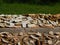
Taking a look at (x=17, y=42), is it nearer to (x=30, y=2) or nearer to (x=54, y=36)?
(x=54, y=36)

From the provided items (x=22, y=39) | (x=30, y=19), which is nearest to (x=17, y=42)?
(x=22, y=39)

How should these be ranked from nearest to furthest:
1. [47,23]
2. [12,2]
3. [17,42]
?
[17,42] → [47,23] → [12,2]

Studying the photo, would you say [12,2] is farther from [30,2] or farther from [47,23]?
[47,23]

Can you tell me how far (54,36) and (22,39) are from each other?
1.39 ft

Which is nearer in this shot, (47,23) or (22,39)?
(22,39)

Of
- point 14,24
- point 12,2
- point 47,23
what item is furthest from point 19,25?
point 12,2

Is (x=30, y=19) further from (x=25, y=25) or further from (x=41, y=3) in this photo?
(x=41, y=3)

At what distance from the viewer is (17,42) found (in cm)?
367

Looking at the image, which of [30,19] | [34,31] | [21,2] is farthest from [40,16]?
[21,2]

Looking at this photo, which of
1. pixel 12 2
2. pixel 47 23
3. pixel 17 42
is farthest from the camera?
pixel 12 2

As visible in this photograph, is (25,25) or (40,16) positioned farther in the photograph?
(40,16)

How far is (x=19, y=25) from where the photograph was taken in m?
3.81

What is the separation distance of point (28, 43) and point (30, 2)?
2855 mm

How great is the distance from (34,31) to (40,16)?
1.48 ft
